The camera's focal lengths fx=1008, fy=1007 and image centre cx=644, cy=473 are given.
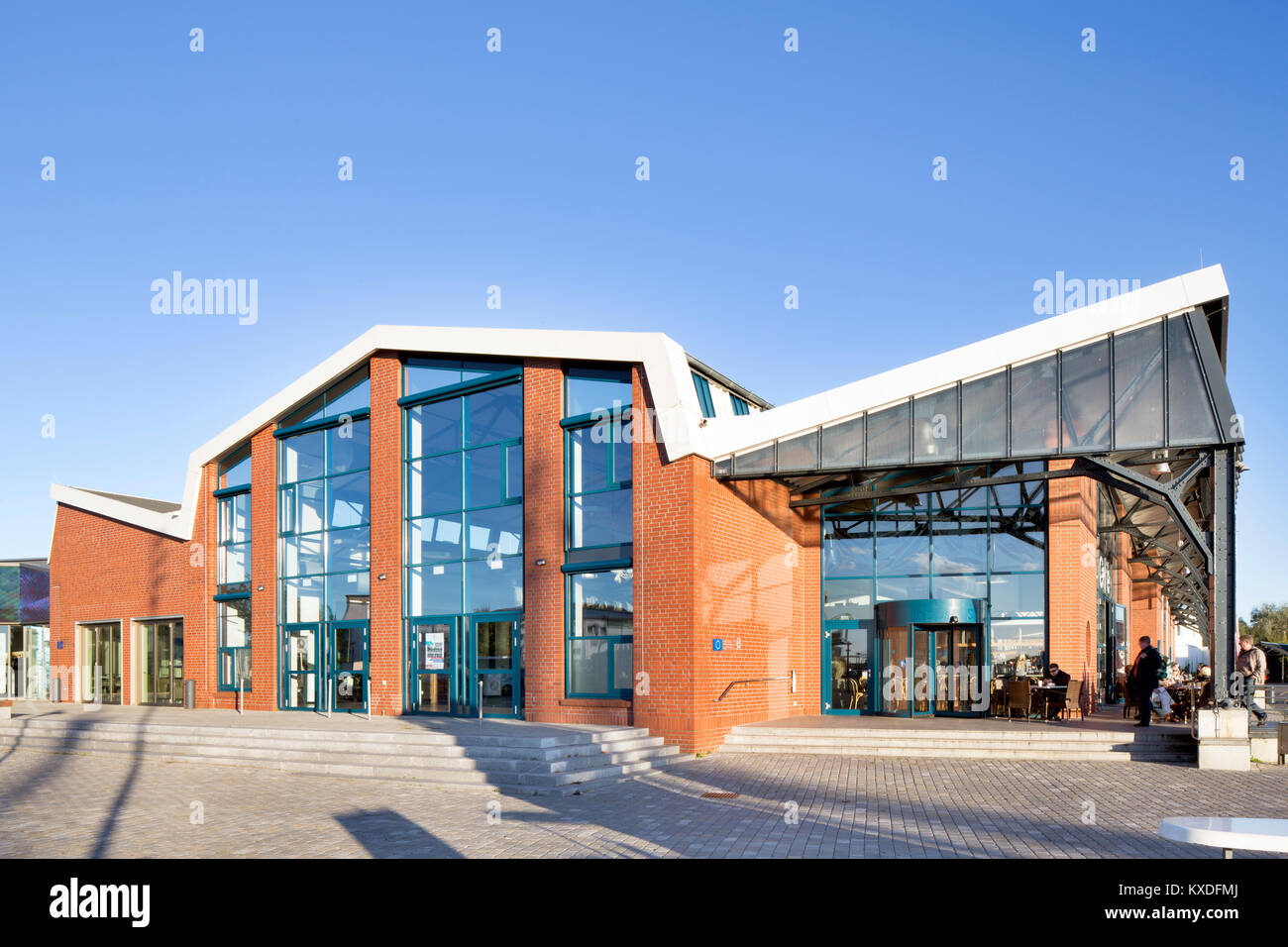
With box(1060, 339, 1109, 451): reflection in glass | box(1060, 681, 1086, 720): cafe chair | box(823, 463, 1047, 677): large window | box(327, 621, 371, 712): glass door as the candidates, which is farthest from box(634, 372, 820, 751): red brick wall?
box(327, 621, 371, 712): glass door

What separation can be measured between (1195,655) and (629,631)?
5422 centimetres

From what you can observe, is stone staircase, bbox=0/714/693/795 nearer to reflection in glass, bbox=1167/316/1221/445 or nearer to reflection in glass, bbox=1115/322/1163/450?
reflection in glass, bbox=1115/322/1163/450

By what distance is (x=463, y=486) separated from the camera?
20.4 m

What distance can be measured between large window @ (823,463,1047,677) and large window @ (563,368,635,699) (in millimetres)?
5925

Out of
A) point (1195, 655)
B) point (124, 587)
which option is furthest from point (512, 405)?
point (1195, 655)

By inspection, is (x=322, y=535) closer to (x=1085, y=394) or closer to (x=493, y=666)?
(x=493, y=666)

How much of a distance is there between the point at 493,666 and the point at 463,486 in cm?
364

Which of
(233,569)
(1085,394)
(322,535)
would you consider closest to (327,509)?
(322,535)

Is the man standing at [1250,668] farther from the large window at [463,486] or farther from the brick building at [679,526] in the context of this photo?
the large window at [463,486]

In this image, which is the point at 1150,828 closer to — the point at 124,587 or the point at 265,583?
the point at 265,583

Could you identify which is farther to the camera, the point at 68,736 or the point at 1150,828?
the point at 68,736

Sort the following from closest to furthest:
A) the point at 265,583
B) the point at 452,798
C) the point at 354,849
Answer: the point at 354,849 → the point at 452,798 → the point at 265,583

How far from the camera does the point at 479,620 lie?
65.0 ft
